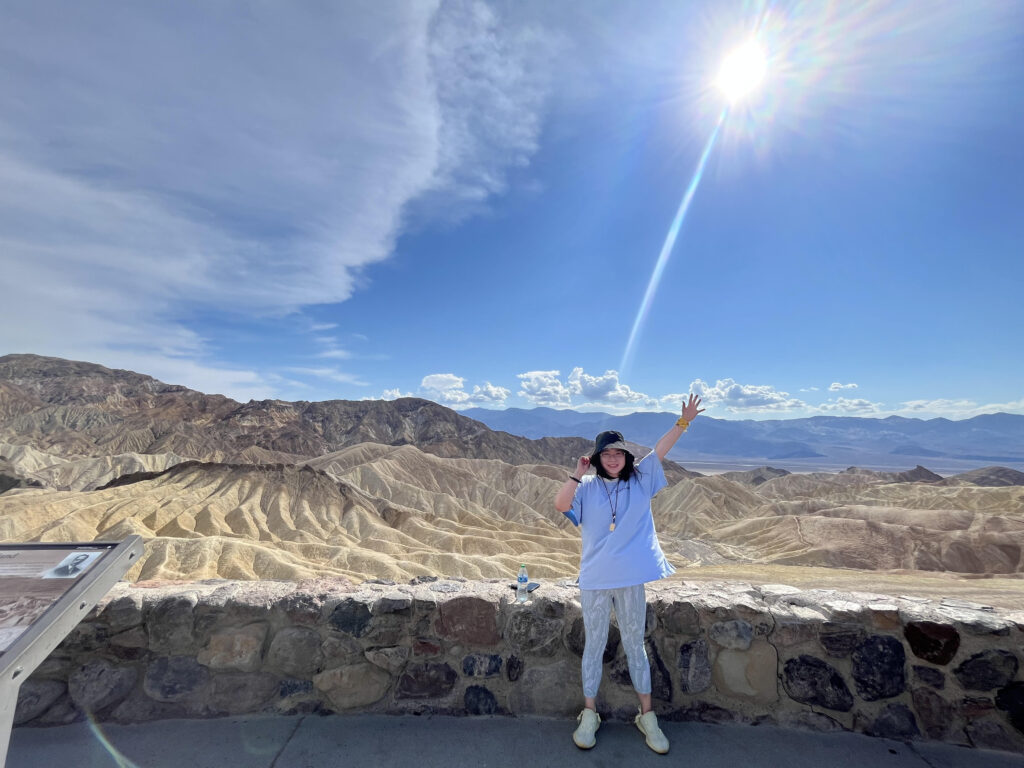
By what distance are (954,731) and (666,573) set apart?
194cm

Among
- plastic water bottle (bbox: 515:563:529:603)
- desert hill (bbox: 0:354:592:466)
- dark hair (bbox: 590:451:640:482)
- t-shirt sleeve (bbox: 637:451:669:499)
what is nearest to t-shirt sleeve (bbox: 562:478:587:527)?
dark hair (bbox: 590:451:640:482)

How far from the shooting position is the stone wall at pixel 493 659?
10.2ft

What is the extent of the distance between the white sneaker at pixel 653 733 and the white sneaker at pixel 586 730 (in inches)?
10.1

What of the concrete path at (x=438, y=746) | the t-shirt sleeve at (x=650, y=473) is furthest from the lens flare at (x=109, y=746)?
the t-shirt sleeve at (x=650, y=473)

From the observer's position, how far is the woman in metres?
2.97

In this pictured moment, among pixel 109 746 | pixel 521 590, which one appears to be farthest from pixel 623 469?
pixel 109 746

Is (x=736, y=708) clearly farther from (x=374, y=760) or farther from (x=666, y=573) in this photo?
(x=374, y=760)

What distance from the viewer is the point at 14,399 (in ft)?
367

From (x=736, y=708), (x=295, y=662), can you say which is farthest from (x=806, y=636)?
(x=295, y=662)

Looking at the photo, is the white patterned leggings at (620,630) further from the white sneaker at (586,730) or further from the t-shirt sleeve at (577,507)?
the t-shirt sleeve at (577,507)

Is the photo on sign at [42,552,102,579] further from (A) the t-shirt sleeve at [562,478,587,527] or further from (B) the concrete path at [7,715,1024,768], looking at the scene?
(A) the t-shirt sleeve at [562,478,587,527]

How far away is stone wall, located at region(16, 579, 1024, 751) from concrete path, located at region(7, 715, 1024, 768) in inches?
4.1

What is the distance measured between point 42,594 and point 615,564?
293 cm

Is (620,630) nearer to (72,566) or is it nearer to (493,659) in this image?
(493,659)
